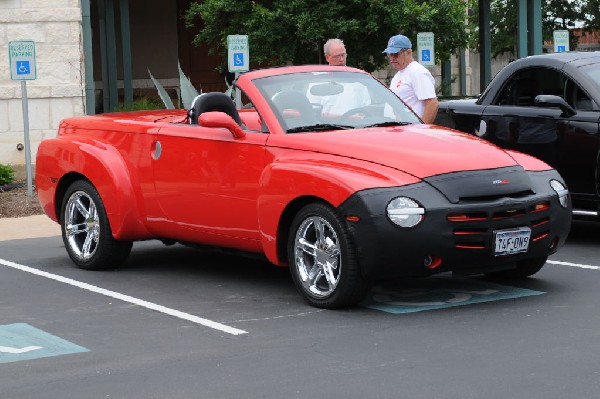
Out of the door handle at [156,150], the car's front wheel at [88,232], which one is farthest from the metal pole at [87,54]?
the door handle at [156,150]

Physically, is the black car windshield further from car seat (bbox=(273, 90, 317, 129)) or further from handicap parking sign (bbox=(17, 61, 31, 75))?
handicap parking sign (bbox=(17, 61, 31, 75))

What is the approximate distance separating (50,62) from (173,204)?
38.2 ft

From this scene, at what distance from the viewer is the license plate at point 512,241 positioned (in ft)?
27.6

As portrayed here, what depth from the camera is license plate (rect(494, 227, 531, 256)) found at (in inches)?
331

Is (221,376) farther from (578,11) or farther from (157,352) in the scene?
(578,11)

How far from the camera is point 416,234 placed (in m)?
8.13

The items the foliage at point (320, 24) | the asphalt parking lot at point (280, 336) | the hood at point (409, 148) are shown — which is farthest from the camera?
the foliage at point (320, 24)

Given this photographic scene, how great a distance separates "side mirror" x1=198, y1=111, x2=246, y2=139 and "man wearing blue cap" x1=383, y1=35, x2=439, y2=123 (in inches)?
129

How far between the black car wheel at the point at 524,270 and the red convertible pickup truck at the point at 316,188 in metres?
0.02

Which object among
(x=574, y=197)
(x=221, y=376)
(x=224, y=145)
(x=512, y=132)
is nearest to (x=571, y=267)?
(x=574, y=197)

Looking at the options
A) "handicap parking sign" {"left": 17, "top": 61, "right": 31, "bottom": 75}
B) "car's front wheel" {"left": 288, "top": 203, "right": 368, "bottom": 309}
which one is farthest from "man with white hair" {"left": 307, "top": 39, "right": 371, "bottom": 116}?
"handicap parking sign" {"left": 17, "top": 61, "right": 31, "bottom": 75}

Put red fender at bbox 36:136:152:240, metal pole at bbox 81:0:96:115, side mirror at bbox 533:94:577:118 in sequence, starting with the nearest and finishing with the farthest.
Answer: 1. red fender at bbox 36:136:152:240
2. side mirror at bbox 533:94:577:118
3. metal pole at bbox 81:0:96:115

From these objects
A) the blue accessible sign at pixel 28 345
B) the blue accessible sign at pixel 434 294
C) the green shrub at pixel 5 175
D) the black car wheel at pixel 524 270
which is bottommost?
the blue accessible sign at pixel 434 294

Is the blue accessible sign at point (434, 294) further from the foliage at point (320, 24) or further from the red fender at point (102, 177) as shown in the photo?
the foliage at point (320, 24)
